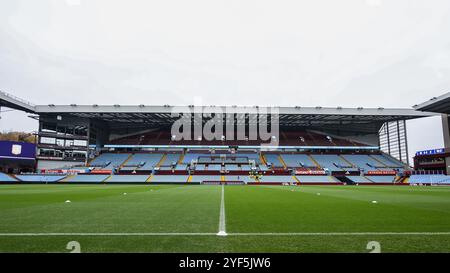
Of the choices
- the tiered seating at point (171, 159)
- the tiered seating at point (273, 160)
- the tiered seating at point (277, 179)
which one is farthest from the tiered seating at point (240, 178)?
the tiered seating at point (171, 159)

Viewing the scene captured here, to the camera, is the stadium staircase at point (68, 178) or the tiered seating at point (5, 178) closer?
the tiered seating at point (5, 178)

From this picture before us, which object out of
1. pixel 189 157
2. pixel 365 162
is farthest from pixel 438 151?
pixel 189 157

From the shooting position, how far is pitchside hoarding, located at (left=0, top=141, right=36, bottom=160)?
4325cm

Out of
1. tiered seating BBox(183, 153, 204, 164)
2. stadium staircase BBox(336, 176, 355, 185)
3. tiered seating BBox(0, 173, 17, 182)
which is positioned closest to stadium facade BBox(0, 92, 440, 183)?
tiered seating BBox(183, 153, 204, 164)

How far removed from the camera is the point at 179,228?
16.8 feet

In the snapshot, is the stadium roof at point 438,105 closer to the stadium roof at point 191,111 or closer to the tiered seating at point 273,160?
the stadium roof at point 191,111

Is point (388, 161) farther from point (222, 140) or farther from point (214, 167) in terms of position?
point (214, 167)

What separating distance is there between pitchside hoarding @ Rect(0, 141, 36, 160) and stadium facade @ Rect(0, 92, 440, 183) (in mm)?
1330

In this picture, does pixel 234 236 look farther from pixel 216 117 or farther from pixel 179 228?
pixel 216 117

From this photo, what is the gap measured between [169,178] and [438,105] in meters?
43.4

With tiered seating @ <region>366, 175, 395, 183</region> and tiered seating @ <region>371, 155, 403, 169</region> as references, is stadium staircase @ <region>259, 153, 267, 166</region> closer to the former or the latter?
tiered seating @ <region>366, 175, 395, 183</region>

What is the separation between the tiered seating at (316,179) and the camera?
44.0 meters

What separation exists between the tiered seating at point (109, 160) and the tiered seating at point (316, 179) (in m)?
32.8

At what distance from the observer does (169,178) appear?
149 feet
